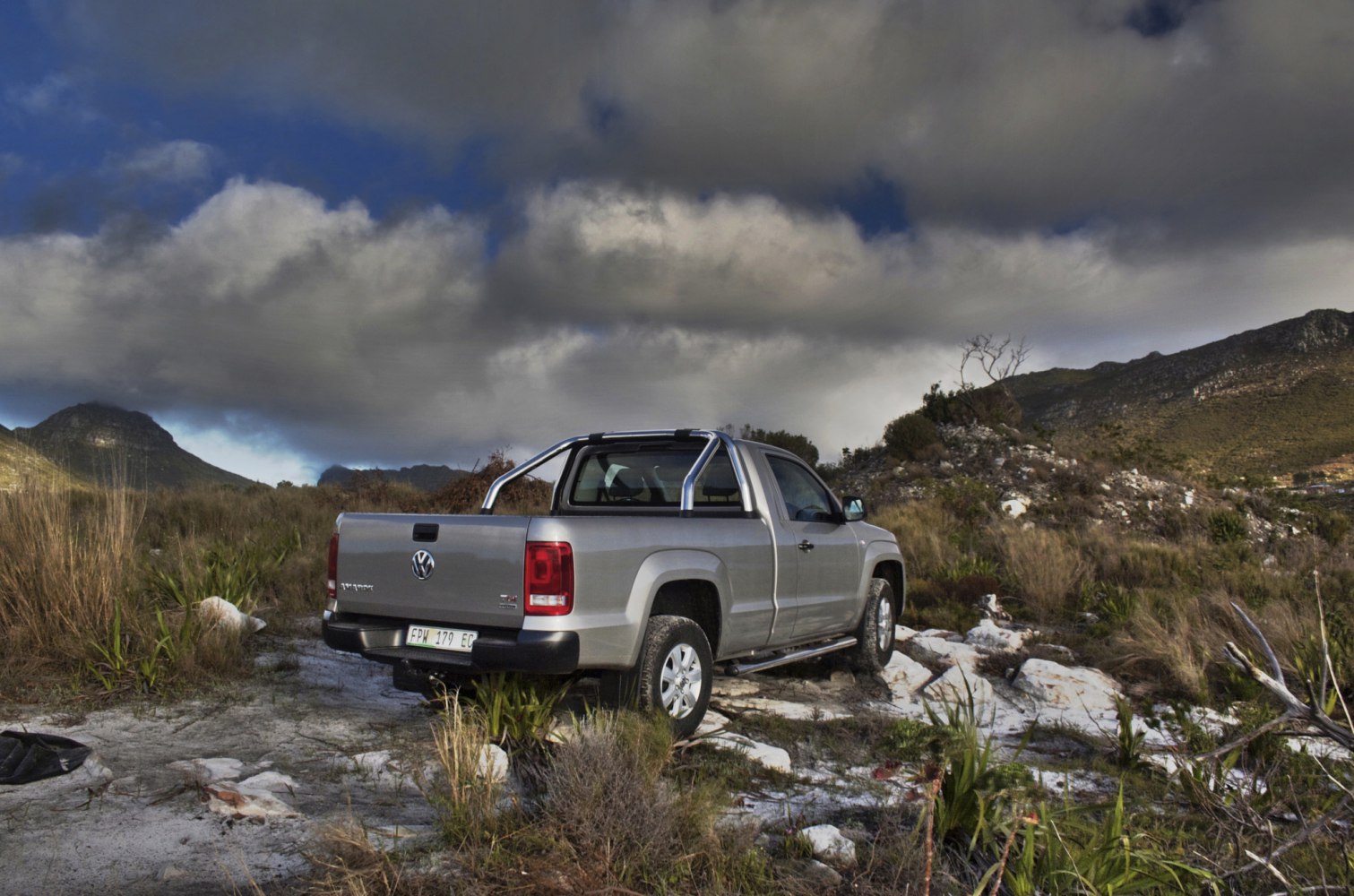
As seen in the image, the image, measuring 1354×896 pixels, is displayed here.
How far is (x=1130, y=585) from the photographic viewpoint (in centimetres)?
1205

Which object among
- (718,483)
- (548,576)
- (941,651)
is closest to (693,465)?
(718,483)

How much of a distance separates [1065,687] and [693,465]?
3.55 meters

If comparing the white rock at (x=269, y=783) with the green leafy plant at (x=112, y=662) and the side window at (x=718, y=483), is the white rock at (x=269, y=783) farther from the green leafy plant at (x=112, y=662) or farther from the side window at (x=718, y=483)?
the side window at (x=718, y=483)

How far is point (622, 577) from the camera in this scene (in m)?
5.00

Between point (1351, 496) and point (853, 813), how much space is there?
37183mm

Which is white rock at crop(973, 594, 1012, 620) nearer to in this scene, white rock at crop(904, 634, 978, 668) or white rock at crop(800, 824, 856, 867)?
white rock at crop(904, 634, 978, 668)

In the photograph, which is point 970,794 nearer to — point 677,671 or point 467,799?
point 467,799

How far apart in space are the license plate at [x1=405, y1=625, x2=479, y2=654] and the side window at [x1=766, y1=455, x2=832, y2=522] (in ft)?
8.78

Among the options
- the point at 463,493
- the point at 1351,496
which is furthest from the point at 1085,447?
the point at 463,493

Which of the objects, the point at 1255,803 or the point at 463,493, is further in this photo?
the point at 463,493

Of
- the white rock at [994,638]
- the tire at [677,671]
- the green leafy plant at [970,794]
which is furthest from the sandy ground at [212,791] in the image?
the white rock at [994,638]

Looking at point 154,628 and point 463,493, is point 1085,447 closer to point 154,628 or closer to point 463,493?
point 463,493

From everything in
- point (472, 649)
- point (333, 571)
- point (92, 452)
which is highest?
point (92, 452)

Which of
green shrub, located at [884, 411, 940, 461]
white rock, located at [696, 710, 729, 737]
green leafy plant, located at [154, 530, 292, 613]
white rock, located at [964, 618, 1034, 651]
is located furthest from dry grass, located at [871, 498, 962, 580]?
green leafy plant, located at [154, 530, 292, 613]
